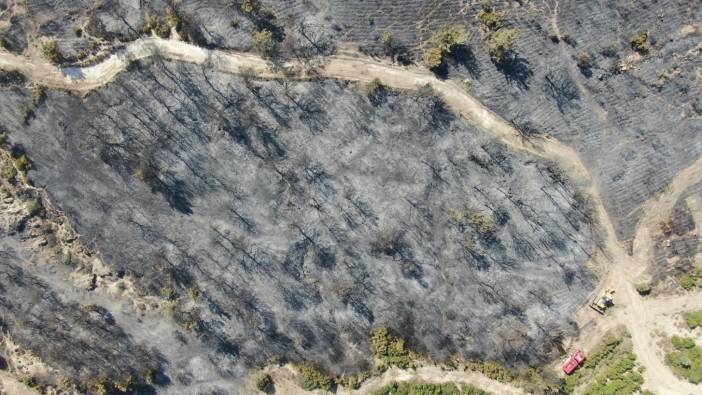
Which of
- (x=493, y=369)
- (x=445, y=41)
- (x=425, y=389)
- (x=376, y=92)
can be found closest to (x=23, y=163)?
(x=376, y=92)

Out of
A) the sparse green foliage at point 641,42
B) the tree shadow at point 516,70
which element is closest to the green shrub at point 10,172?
the tree shadow at point 516,70

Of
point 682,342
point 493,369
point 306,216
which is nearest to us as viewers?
point 682,342

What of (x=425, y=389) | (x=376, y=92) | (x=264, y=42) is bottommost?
(x=425, y=389)

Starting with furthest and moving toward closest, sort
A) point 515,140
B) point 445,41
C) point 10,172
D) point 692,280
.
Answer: point 10,172 < point 515,140 < point 692,280 < point 445,41

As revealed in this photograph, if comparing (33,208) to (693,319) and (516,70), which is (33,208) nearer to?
(516,70)

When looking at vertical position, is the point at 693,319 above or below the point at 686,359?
above

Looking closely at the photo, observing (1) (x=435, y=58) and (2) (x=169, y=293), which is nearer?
(1) (x=435, y=58)

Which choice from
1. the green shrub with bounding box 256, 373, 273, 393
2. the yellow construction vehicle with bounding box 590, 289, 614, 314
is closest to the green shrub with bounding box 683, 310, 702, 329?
the yellow construction vehicle with bounding box 590, 289, 614, 314
